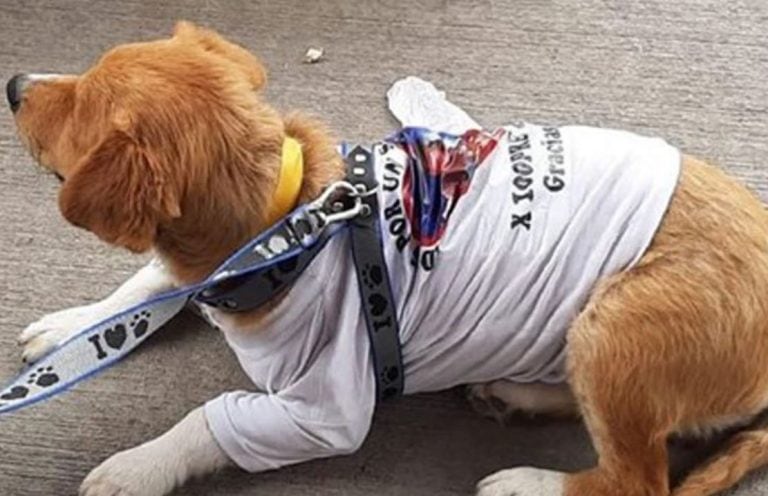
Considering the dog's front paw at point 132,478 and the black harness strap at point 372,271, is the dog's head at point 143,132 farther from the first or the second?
the dog's front paw at point 132,478

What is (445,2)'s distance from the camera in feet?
8.36

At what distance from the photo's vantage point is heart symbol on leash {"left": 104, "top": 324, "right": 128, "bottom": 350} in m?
1.86

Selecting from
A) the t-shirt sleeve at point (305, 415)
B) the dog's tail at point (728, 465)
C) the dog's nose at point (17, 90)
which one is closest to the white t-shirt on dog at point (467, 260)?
the t-shirt sleeve at point (305, 415)

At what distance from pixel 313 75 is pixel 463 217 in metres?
0.74

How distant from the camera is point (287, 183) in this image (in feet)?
5.64

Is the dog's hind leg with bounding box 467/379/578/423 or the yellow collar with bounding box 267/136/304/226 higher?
the yellow collar with bounding box 267/136/304/226

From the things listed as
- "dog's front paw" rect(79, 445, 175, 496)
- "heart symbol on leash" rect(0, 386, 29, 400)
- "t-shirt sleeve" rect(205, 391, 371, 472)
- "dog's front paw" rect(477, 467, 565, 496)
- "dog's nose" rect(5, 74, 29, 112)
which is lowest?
"dog's front paw" rect(477, 467, 565, 496)

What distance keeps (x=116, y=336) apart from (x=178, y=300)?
0.31 feet

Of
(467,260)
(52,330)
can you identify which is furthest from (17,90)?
(467,260)

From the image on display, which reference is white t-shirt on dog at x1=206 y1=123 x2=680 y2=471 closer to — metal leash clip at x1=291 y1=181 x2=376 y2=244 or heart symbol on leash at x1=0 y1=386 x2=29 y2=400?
metal leash clip at x1=291 y1=181 x2=376 y2=244

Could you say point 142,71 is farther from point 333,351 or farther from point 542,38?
point 542,38

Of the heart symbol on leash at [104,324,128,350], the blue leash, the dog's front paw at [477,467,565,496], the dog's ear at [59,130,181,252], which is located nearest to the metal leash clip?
the blue leash

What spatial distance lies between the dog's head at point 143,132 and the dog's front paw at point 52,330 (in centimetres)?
40

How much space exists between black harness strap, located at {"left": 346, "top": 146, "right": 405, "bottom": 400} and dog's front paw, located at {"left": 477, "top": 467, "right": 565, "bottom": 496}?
24 centimetres
